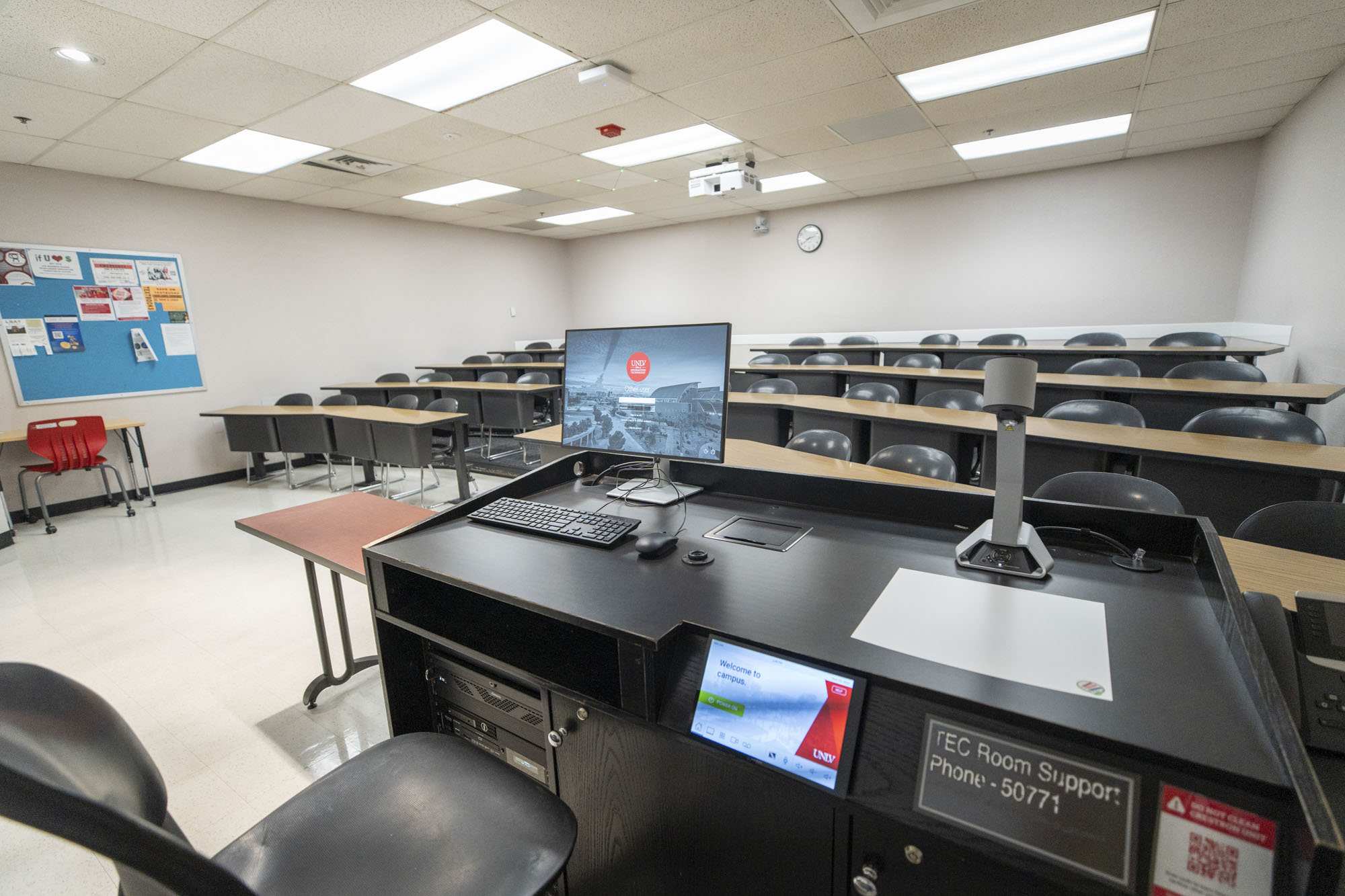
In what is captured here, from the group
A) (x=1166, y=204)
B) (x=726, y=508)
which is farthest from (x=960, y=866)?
(x=1166, y=204)

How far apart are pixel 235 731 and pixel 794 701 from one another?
2.21 meters

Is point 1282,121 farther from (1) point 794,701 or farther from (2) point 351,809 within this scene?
(2) point 351,809

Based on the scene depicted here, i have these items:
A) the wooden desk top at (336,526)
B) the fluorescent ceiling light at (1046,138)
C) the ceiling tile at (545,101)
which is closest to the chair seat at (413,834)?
the wooden desk top at (336,526)

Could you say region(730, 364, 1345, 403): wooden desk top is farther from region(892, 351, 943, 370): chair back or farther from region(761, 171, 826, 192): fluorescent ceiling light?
region(761, 171, 826, 192): fluorescent ceiling light

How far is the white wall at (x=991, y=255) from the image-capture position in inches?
216

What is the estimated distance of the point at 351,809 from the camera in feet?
3.15

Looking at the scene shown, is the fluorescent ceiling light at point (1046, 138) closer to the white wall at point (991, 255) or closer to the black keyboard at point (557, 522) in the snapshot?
the white wall at point (991, 255)

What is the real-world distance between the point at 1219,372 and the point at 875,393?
2090 mm

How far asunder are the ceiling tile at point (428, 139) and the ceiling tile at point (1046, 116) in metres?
3.53

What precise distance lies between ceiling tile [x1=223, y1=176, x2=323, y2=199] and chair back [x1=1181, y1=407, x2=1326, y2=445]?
22.3 feet

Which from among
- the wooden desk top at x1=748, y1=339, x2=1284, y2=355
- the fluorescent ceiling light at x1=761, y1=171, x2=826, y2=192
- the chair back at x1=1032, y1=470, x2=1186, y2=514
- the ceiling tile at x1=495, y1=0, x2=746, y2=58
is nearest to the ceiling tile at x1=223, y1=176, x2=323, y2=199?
the ceiling tile at x1=495, y1=0, x2=746, y2=58

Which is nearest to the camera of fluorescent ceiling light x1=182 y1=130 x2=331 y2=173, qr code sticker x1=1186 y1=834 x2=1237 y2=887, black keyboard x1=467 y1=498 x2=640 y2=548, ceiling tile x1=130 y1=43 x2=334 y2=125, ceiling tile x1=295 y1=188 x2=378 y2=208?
qr code sticker x1=1186 y1=834 x2=1237 y2=887

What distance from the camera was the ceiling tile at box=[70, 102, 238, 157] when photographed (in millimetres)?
3598

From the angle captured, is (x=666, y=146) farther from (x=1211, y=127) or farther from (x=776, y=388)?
(x=1211, y=127)
